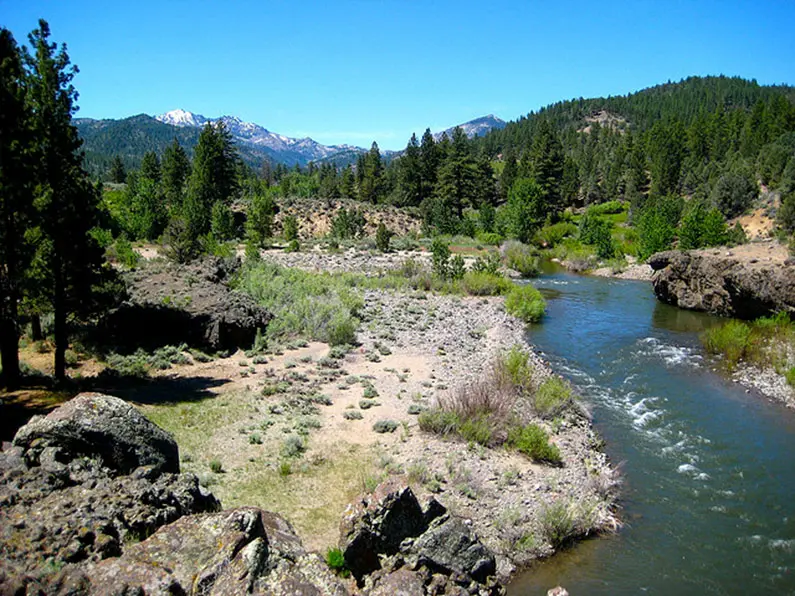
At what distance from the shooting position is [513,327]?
2816 cm

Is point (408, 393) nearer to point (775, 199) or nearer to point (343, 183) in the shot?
point (775, 199)

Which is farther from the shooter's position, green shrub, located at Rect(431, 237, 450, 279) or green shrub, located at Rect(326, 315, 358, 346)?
green shrub, located at Rect(431, 237, 450, 279)

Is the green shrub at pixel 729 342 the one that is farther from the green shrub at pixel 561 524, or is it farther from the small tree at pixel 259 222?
the small tree at pixel 259 222

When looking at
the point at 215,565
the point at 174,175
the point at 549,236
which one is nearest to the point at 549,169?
the point at 549,236

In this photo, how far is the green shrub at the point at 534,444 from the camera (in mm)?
12961

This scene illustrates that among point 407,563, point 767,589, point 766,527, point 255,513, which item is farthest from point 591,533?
point 255,513

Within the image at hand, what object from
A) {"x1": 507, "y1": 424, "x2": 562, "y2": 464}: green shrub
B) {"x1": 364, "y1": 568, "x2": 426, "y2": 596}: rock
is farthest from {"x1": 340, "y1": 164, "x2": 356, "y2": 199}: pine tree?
{"x1": 364, "y1": 568, "x2": 426, "y2": 596}: rock

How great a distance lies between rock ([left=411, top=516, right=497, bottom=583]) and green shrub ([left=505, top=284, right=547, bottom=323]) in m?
23.0

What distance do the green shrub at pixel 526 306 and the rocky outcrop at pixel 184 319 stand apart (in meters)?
14.6

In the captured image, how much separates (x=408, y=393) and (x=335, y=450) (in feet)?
15.2

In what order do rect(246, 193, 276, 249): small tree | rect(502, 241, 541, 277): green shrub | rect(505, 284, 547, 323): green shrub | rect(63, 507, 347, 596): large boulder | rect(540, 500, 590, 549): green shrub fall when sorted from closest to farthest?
1. rect(63, 507, 347, 596): large boulder
2. rect(540, 500, 590, 549): green shrub
3. rect(505, 284, 547, 323): green shrub
4. rect(502, 241, 541, 277): green shrub
5. rect(246, 193, 276, 249): small tree

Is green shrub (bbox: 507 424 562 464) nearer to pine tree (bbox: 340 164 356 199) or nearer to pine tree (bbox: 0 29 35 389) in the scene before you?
pine tree (bbox: 0 29 35 389)

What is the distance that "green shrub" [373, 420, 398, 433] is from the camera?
14625mm

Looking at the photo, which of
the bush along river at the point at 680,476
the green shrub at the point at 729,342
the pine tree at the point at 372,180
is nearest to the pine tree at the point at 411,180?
the pine tree at the point at 372,180
